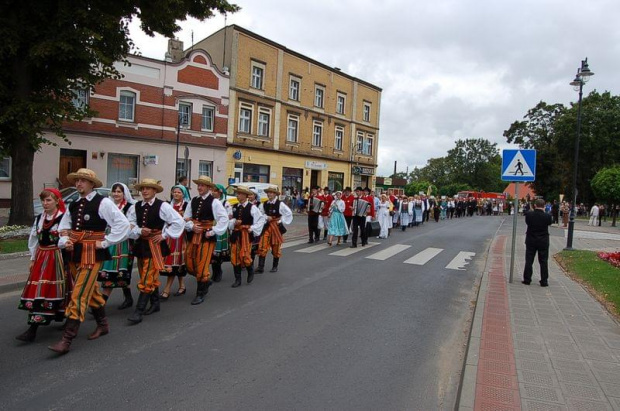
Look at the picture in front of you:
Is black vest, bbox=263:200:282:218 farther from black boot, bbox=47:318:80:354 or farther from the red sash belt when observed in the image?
black boot, bbox=47:318:80:354

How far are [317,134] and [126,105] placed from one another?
15902mm

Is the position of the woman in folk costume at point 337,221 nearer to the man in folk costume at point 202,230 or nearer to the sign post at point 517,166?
the sign post at point 517,166

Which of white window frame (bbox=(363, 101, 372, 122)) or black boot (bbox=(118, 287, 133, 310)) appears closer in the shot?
black boot (bbox=(118, 287, 133, 310))

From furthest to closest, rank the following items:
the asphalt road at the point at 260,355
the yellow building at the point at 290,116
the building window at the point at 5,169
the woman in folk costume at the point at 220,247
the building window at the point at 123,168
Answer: the yellow building at the point at 290,116
the building window at the point at 123,168
the building window at the point at 5,169
the woman in folk costume at the point at 220,247
the asphalt road at the point at 260,355

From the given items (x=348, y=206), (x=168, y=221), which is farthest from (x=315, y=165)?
(x=168, y=221)

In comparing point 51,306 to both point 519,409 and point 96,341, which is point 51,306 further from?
point 519,409

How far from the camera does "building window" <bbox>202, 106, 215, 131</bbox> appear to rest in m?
28.4

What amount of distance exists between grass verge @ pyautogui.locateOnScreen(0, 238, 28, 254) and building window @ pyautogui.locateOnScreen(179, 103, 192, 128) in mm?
16733

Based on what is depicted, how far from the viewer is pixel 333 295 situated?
25.6 ft

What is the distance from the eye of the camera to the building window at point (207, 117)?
2836cm

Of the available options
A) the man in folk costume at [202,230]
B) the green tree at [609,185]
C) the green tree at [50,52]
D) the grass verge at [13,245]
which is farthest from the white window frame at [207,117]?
the green tree at [609,185]

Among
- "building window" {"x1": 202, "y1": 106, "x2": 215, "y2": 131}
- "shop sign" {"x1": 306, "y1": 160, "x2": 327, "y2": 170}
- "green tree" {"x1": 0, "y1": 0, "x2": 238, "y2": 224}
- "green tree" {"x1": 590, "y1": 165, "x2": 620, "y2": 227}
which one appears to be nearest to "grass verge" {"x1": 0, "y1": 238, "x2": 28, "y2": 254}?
"green tree" {"x1": 0, "y1": 0, "x2": 238, "y2": 224}

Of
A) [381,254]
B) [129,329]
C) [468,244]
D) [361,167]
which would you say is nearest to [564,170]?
[361,167]

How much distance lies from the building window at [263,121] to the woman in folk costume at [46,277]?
2704 centimetres
